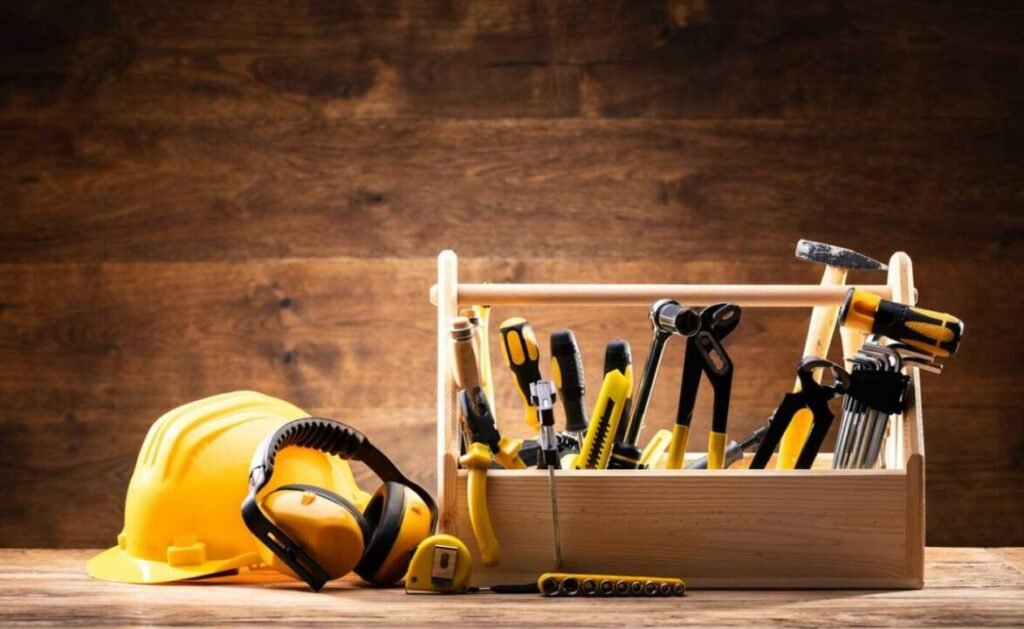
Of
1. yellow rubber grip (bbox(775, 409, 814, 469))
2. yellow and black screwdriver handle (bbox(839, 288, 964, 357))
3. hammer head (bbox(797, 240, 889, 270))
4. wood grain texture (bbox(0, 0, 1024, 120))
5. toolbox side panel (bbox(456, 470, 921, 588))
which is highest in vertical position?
wood grain texture (bbox(0, 0, 1024, 120))

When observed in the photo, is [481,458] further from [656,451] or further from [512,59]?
[512,59]

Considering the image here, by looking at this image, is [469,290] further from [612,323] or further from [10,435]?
[10,435]

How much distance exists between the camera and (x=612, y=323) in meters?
1.55

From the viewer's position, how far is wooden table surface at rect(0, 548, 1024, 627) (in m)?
0.88

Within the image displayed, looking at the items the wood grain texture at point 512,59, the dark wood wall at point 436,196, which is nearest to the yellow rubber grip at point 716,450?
the dark wood wall at point 436,196

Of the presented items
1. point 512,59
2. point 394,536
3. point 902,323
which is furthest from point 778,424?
point 512,59

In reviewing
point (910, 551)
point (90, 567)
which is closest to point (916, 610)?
point (910, 551)

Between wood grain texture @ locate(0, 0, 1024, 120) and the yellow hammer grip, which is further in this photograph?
wood grain texture @ locate(0, 0, 1024, 120)

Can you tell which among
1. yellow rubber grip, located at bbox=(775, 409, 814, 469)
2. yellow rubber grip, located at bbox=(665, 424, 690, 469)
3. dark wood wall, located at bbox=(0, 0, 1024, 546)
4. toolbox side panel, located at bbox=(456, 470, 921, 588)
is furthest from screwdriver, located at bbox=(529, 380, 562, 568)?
dark wood wall, located at bbox=(0, 0, 1024, 546)

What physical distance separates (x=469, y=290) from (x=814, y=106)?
0.70m

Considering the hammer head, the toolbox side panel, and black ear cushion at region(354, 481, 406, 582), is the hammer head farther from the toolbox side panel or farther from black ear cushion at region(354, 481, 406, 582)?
black ear cushion at region(354, 481, 406, 582)

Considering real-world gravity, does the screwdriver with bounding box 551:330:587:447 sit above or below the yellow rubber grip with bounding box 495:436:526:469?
above

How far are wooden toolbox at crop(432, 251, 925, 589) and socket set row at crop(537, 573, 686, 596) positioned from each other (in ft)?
0.11

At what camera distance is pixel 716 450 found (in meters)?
1.06
